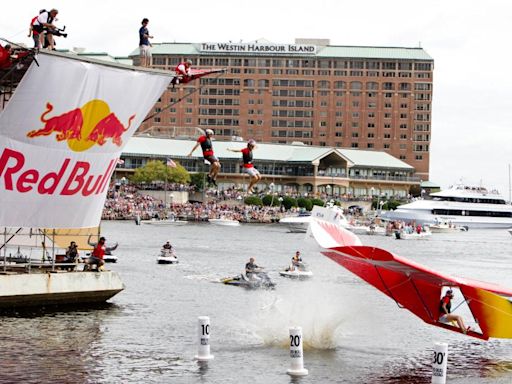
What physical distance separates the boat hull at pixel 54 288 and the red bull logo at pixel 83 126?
19.4 ft

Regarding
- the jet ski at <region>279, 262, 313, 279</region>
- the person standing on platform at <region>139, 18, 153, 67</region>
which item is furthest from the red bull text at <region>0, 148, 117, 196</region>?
the jet ski at <region>279, 262, 313, 279</region>

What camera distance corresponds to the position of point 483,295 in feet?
120

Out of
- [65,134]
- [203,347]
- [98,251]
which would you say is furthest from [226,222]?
[203,347]

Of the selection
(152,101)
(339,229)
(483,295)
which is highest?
(152,101)

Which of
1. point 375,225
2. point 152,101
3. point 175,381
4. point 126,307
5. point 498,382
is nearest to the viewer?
point 175,381

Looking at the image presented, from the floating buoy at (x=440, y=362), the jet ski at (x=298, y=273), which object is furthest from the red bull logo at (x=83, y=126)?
the jet ski at (x=298, y=273)

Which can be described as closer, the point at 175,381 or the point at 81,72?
the point at 175,381

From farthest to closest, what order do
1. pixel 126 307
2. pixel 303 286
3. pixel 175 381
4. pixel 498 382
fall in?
pixel 303 286 → pixel 126 307 → pixel 498 382 → pixel 175 381

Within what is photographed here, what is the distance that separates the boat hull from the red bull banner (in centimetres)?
247

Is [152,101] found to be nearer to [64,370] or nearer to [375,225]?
[64,370]

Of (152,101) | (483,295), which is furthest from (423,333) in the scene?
(152,101)

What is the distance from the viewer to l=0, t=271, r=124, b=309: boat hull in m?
41.8

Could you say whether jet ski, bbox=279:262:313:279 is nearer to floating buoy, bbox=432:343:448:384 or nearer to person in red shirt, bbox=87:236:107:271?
person in red shirt, bbox=87:236:107:271

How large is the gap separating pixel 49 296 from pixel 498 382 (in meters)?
19.8
